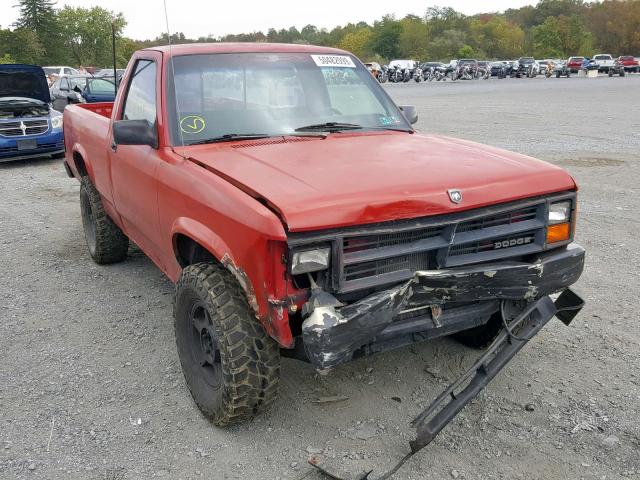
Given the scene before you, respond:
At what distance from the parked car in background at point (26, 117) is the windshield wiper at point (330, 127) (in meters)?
8.86

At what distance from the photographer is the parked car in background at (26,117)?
10.9 meters

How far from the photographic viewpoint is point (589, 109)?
787 inches

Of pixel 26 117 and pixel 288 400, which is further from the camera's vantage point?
pixel 26 117

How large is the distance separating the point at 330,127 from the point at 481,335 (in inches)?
64.3

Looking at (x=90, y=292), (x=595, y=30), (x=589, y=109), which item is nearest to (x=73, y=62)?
(x=589, y=109)

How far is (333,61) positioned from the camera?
4434mm

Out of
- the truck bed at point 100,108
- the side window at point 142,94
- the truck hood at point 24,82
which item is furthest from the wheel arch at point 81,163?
the truck hood at point 24,82

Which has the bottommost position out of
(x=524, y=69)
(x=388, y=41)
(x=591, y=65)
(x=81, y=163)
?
(x=81, y=163)

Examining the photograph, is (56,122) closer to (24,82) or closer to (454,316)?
(24,82)

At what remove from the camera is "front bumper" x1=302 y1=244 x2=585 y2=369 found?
250 cm

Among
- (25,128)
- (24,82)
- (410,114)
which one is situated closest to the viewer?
(410,114)

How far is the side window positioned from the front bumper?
203 cm

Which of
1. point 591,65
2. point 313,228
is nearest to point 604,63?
point 591,65

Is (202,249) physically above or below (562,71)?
below
